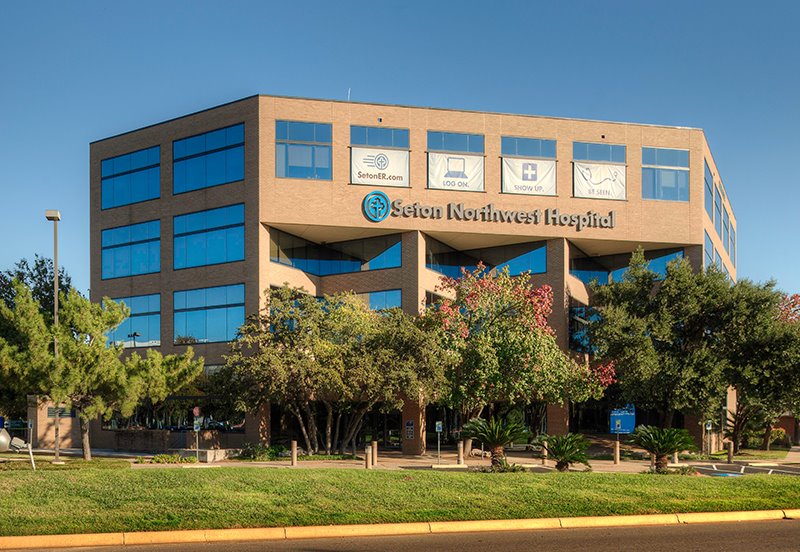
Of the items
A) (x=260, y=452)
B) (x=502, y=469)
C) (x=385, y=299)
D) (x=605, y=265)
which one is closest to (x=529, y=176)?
(x=605, y=265)

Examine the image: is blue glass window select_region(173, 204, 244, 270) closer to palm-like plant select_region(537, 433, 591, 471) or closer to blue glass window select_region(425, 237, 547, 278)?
blue glass window select_region(425, 237, 547, 278)

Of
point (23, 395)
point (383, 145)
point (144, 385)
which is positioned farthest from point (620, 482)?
point (383, 145)

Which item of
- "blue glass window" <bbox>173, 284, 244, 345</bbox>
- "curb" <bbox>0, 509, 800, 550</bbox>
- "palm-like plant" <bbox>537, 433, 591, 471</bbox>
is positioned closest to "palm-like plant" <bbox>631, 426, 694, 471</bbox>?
"palm-like plant" <bbox>537, 433, 591, 471</bbox>

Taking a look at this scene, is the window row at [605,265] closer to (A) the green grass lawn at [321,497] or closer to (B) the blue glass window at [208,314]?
(B) the blue glass window at [208,314]

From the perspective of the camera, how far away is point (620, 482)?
2017 centimetres

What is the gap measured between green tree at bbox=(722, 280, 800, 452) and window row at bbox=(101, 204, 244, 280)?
24.9 metres

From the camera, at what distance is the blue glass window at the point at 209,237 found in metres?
44.9

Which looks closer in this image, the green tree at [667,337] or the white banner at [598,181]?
the green tree at [667,337]

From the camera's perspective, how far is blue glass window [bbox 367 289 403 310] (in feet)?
149

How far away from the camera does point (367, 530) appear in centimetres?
1565

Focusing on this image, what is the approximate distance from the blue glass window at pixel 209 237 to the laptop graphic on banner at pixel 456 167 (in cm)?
1126

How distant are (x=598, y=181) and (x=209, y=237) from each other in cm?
2163

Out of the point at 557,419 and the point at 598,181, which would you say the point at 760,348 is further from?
the point at 598,181

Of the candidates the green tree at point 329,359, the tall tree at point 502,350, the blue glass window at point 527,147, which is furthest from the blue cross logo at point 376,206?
the blue glass window at point 527,147
